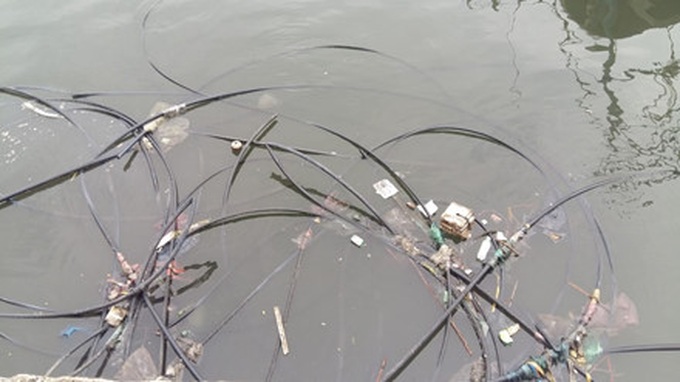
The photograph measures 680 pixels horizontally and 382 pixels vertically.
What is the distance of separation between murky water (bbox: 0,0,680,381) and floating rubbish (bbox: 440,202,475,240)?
0.12 meters

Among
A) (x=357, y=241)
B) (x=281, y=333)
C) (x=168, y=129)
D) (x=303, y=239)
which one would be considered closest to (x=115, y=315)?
(x=281, y=333)

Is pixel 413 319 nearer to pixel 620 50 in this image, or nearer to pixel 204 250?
pixel 204 250

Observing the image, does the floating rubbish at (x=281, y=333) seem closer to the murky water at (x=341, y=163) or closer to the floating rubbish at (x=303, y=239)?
the murky water at (x=341, y=163)

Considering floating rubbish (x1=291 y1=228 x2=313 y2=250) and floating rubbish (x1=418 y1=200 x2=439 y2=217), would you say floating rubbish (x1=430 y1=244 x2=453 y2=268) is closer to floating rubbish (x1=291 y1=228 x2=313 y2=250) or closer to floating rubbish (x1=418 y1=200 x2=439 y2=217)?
floating rubbish (x1=418 y1=200 x2=439 y2=217)

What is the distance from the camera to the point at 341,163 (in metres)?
4.72

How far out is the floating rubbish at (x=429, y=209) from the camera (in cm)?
418

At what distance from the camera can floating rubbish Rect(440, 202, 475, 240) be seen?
4.04 m

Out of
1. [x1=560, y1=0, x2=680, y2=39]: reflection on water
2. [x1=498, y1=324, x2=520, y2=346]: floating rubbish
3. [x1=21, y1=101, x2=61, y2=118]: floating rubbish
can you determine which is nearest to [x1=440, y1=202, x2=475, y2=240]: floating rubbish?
[x1=498, y1=324, x2=520, y2=346]: floating rubbish

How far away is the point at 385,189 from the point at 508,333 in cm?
148

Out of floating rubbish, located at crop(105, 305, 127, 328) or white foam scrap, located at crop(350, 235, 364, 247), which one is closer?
floating rubbish, located at crop(105, 305, 127, 328)

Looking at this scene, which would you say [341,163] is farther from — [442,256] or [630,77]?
[630,77]

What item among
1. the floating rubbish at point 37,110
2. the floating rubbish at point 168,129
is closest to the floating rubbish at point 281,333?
the floating rubbish at point 168,129

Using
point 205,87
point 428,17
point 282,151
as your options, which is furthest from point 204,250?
point 428,17

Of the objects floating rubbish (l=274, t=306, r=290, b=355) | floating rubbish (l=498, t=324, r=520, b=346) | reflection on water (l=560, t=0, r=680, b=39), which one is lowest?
floating rubbish (l=498, t=324, r=520, b=346)
